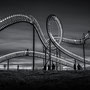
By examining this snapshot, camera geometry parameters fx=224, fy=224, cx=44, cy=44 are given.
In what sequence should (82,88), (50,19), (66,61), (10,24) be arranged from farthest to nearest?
(66,61), (50,19), (10,24), (82,88)

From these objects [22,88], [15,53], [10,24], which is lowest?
[22,88]

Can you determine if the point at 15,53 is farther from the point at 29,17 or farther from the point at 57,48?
the point at 29,17

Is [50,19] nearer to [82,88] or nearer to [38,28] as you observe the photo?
[38,28]

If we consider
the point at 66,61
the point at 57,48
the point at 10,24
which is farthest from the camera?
the point at 66,61

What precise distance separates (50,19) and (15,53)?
18123 millimetres

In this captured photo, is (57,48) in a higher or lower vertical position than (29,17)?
lower

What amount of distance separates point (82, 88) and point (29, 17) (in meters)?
34.1

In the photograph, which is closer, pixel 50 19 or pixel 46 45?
pixel 50 19

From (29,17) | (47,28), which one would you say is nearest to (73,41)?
(47,28)

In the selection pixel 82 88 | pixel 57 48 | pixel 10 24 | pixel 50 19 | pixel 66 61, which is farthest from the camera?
pixel 66 61

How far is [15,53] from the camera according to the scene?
61.4 metres

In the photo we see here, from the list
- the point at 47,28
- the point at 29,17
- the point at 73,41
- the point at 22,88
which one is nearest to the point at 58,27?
the point at 47,28

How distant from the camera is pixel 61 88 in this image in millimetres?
10312

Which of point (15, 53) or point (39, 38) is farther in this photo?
point (15, 53)
